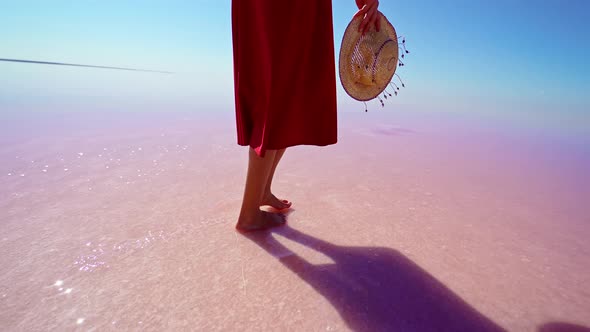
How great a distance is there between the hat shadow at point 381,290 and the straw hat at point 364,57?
2.38 feet

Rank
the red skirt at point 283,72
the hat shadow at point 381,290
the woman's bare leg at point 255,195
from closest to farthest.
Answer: the hat shadow at point 381,290 < the red skirt at point 283,72 < the woman's bare leg at point 255,195

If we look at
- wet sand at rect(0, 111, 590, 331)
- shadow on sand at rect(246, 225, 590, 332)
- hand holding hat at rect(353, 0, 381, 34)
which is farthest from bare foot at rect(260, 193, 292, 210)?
hand holding hat at rect(353, 0, 381, 34)

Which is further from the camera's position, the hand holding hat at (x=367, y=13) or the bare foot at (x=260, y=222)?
the bare foot at (x=260, y=222)

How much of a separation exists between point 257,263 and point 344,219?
571 mm

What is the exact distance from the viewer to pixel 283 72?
1.27 meters

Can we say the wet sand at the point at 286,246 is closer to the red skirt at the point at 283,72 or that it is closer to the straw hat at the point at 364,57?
the red skirt at the point at 283,72

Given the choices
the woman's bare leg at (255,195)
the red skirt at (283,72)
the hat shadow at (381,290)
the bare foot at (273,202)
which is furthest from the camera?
the bare foot at (273,202)

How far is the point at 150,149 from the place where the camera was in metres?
2.57

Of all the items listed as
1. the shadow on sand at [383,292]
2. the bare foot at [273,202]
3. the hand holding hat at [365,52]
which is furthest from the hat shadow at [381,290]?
the hand holding hat at [365,52]

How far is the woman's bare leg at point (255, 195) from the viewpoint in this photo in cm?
136

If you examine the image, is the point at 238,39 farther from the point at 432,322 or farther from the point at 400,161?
the point at 400,161

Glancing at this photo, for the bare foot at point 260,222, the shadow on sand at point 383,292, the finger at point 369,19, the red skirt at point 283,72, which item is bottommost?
the shadow on sand at point 383,292

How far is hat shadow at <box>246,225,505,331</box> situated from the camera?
0.95m

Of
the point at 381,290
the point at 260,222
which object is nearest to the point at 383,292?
the point at 381,290
